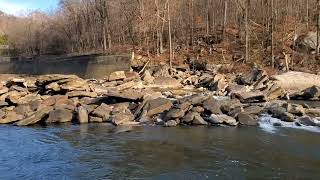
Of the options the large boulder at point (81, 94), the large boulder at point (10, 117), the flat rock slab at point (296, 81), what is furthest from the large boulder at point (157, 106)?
the flat rock slab at point (296, 81)

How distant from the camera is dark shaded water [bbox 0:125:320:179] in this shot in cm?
1769

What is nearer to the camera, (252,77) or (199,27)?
(252,77)

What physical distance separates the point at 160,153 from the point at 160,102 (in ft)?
31.7

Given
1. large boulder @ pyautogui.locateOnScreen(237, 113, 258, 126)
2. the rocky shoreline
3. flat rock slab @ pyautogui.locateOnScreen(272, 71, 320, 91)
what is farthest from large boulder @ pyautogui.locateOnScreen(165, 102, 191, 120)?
flat rock slab @ pyautogui.locateOnScreen(272, 71, 320, 91)

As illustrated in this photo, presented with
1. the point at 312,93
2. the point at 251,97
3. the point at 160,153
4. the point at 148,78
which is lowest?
the point at 160,153

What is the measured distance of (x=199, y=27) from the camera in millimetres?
67562

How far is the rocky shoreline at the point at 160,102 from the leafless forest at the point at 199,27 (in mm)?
10150

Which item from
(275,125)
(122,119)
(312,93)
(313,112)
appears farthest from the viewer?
(312,93)

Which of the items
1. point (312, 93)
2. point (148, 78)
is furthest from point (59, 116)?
point (312, 93)

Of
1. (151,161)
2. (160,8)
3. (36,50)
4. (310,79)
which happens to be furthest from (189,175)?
(36,50)

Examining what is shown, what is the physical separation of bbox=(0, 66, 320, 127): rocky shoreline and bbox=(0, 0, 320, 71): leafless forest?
10.1m

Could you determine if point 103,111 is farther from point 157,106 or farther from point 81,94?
point 81,94

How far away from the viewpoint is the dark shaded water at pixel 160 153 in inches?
696

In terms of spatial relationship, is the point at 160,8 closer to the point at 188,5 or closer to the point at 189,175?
the point at 188,5
